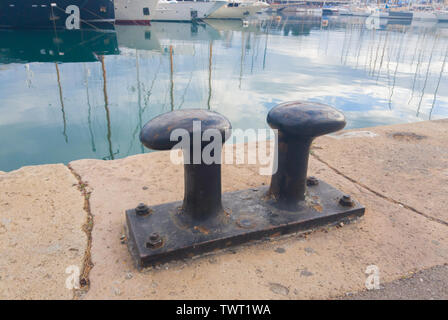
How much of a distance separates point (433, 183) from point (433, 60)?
14432 mm

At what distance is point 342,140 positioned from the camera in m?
3.90

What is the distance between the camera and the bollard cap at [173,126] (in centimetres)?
187

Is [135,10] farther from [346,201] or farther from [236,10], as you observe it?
[346,201]

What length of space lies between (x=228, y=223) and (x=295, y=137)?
Result: 0.68 metres

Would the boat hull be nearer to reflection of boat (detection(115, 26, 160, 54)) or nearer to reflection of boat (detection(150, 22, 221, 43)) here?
reflection of boat (detection(150, 22, 221, 43))

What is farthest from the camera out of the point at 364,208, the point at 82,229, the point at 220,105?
the point at 220,105

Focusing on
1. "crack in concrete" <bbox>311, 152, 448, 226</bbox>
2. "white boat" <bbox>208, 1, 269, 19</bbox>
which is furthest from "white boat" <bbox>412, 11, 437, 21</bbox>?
"crack in concrete" <bbox>311, 152, 448, 226</bbox>

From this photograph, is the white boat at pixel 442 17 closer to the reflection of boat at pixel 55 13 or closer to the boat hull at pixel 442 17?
the boat hull at pixel 442 17

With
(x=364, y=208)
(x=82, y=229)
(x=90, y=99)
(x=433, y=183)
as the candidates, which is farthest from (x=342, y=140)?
(x=90, y=99)

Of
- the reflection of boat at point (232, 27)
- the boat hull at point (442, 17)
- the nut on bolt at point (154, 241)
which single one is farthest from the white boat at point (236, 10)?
the nut on bolt at point (154, 241)

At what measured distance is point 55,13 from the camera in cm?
2770

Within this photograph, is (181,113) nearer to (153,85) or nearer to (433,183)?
(433,183)

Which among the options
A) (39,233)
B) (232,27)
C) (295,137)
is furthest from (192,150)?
(232,27)

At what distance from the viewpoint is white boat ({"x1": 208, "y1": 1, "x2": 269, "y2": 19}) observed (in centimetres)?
4700
